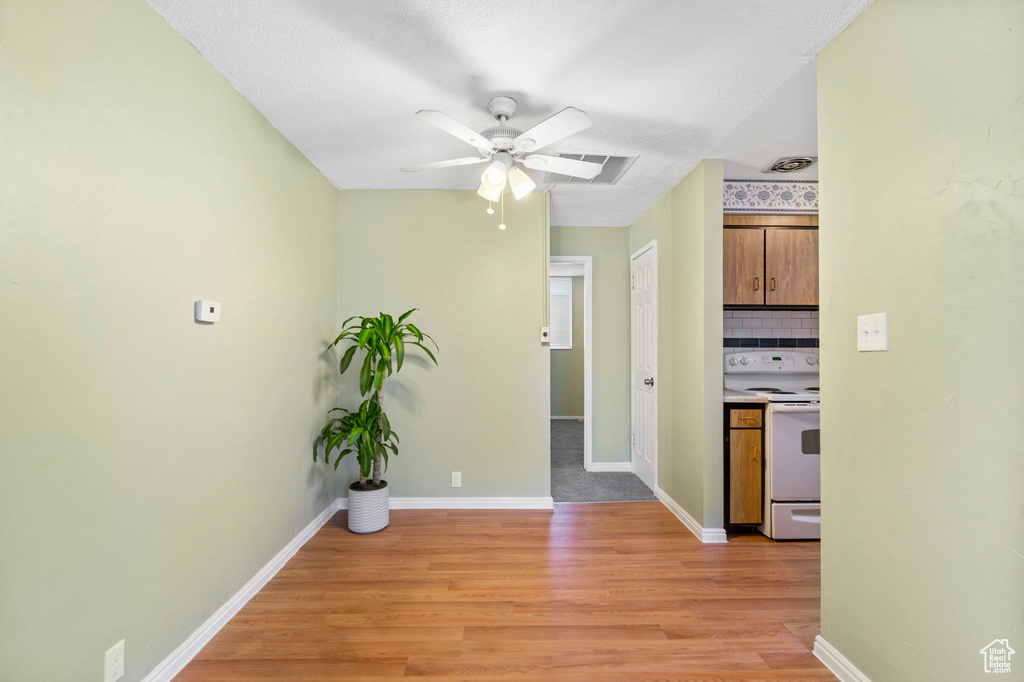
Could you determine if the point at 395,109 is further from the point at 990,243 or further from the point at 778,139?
the point at 990,243

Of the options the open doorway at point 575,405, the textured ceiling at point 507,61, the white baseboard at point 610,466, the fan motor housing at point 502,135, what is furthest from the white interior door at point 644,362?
the fan motor housing at point 502,135

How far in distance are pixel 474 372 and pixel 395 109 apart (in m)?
1.87

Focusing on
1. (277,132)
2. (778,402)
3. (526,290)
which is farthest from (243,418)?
(778,402)

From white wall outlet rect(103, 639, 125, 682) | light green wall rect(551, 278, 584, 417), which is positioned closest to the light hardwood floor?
white wall outlet rect(103, 639, 125, 682)

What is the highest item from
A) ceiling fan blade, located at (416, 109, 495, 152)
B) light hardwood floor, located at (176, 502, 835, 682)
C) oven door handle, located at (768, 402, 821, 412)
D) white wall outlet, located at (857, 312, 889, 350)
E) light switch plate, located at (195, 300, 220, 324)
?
ceiling fan blade, located at (416, 109, 495, 152)

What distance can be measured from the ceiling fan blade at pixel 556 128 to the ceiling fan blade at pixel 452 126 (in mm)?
162

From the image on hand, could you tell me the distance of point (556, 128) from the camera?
1.98 m

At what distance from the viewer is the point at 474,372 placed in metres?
3.55

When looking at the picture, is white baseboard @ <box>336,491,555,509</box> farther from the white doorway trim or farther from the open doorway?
the white doorway trim

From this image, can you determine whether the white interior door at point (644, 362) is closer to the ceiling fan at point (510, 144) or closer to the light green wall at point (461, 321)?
the light green wall at point (461, 321)

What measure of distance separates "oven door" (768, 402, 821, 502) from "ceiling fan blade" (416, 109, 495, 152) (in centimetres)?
239

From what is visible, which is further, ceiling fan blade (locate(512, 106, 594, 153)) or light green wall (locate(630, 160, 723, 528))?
light green wall (locate(630, 160, 723, 528))

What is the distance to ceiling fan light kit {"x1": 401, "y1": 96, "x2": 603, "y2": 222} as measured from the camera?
1.95 meters

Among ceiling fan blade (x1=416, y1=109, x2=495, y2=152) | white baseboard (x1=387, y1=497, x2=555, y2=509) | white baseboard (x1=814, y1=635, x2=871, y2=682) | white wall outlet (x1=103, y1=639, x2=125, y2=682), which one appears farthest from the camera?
white baseboard (x1=387, y1=497, x2=555, y2=509)
